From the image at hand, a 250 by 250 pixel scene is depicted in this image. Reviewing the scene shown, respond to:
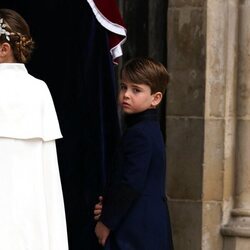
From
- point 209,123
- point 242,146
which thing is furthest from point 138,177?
point 242,146

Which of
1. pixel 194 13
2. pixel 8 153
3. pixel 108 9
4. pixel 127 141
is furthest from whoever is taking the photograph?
pixel 194 13

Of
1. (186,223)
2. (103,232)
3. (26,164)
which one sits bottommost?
(186,223)

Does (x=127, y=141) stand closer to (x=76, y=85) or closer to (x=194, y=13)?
(x=76, y=85)

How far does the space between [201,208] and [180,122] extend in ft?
1.54

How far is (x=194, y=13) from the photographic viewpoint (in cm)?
484

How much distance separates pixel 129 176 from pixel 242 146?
1519mm

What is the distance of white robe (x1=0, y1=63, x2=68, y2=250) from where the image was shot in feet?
10.5

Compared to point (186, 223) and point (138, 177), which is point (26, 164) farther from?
point (186, 223)

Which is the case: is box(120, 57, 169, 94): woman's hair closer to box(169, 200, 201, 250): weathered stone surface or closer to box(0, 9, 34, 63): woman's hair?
box(0, 9, 34, 63): woman's hair

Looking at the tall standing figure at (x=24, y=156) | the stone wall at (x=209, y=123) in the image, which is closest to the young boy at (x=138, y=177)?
the tall standing figure at (x=24, y=156)

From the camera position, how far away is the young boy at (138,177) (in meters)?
3.54

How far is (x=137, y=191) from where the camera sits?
11.6ft

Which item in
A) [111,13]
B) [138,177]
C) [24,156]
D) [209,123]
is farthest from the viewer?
[209,123]

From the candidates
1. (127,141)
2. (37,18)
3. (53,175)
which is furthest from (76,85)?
(53,175)
